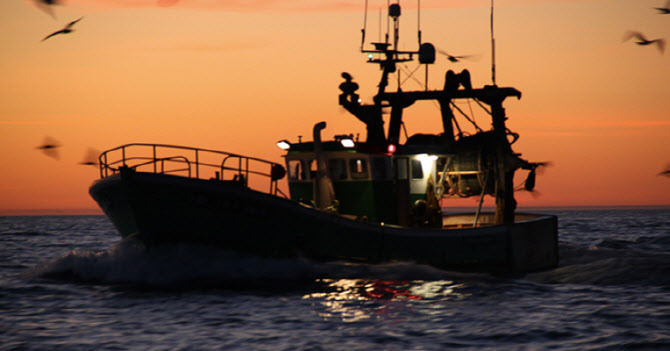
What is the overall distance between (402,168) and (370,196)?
4.45ft

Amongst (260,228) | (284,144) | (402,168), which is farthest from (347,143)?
(260,228)

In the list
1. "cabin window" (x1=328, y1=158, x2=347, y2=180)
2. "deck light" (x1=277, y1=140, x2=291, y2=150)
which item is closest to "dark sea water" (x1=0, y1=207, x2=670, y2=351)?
"cabin window" (x1=328, y1=158, x2=347, y2=180)

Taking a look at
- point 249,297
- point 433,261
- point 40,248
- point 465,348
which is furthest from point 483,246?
point 40,248

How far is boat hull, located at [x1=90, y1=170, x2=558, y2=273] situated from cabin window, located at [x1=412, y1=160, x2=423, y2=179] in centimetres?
238

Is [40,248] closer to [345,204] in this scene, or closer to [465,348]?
[345,204]

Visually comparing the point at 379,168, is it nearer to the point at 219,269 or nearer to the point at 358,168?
the point at 358,168

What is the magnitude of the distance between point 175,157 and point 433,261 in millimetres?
7056

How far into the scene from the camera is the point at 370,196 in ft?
→ 65.6

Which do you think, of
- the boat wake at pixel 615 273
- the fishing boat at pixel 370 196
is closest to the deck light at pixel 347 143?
the fishing boat at pixel 370 196

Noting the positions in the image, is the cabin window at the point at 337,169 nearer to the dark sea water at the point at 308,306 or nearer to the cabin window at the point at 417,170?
the cabin window at the point at 417,170

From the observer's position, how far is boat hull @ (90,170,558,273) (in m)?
17.4

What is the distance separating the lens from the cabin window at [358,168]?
20094 mm

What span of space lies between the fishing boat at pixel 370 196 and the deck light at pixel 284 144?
0.03 meters

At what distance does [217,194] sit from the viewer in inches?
687
